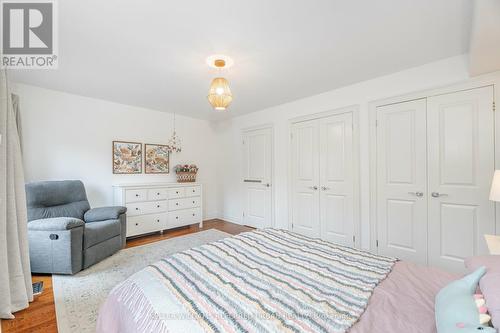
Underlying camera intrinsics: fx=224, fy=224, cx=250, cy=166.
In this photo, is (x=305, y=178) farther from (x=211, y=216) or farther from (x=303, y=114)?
(x=211, y=216)

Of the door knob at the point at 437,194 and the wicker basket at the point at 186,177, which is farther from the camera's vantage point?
the wicker basket at the point at 186,177

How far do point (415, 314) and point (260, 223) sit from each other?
11.8 feet

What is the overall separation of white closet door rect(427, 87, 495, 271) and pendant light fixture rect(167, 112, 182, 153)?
4183 mm

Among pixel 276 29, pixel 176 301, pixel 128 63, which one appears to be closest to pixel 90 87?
pixel 128 63

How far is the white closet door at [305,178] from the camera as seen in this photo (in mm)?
3617

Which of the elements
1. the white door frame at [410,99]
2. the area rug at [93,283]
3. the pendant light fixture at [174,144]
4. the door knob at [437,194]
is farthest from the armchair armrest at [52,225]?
the door knob at [437,194]

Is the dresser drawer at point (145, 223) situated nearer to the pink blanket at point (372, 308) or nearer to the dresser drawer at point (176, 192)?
the dresser drawer at point (176, 192)

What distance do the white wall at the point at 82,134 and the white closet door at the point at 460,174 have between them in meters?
4.29

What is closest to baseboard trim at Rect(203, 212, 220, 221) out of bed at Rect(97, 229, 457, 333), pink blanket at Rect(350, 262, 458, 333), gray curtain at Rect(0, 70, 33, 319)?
gray curtain at Rect(0, 70, 33, 319)

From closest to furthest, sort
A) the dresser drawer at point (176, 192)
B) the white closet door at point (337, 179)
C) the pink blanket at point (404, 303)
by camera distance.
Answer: the pink blanket at point (404, 303)
the white closet door at point (337, 179)
the dresser drawer at point (176, 192)

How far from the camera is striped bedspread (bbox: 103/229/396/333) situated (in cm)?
88

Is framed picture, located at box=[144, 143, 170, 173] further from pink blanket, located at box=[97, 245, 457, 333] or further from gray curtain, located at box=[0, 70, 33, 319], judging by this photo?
pink blanket, located at box=[97, 245, 457, 333]

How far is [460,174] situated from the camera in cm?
237

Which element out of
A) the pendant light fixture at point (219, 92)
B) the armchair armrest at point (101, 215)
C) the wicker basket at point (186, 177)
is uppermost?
the pendant light fixture at point (219, 92)
